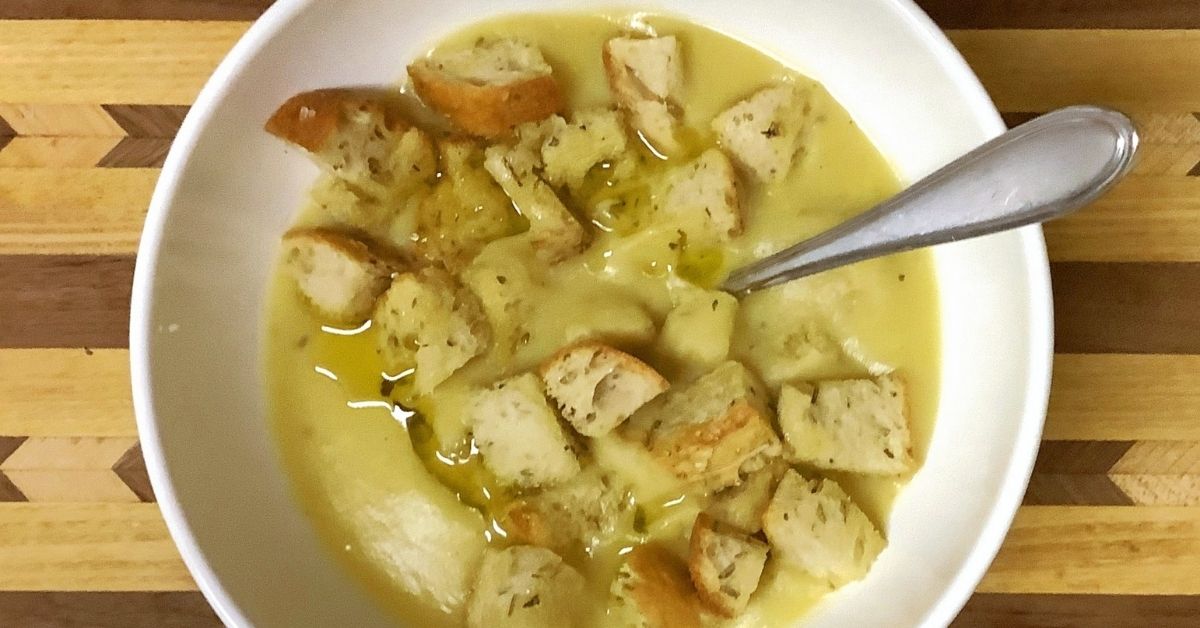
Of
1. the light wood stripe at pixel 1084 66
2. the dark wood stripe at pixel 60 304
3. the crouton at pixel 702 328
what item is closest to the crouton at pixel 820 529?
the crouton at pixel 702 328

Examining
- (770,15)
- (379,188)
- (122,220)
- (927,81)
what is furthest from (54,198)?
(927,81)

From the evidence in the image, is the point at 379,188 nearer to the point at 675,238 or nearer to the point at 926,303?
the point at 675,238

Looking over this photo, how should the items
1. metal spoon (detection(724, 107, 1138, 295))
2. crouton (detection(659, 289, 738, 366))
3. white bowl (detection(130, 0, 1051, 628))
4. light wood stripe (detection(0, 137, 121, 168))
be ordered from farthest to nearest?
light wood stripe (detection(0, 137, 121, 168)), crouton (detection(659, 289, 738, 366)), white bowl (detection(130, 0, 1051, 628)), metal spoon (detection(724, 107, 1138, 295))

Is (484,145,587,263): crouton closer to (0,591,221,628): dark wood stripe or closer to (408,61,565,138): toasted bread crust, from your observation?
(408,61,565,138): toasted bread crust

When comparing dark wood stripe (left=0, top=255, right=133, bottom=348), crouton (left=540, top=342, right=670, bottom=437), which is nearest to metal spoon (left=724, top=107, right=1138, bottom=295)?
crouton (left=540, top=342, right=670, bottom=437)

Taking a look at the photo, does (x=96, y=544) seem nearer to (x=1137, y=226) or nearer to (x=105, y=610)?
(x=105, y=610)

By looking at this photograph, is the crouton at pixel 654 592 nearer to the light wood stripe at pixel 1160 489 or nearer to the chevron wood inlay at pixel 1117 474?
the chevron wood inlay at pixel 1117 474
